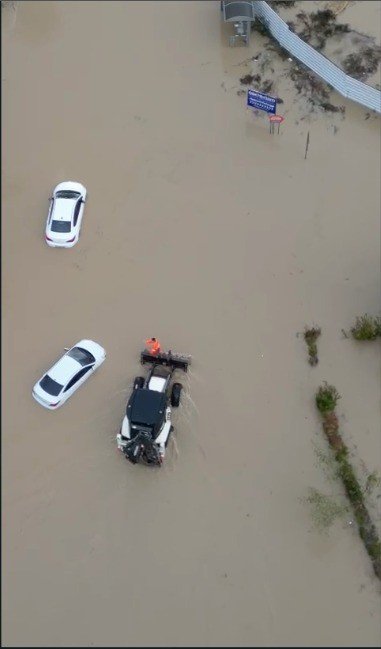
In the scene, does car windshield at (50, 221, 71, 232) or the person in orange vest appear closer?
the person in orange vest

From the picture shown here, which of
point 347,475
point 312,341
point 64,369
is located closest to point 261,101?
point 312,341

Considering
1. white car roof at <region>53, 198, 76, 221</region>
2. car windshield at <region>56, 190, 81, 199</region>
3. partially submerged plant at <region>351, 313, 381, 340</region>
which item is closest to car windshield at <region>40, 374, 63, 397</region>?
white car roof at <region>53, 198, 76, 221</region>

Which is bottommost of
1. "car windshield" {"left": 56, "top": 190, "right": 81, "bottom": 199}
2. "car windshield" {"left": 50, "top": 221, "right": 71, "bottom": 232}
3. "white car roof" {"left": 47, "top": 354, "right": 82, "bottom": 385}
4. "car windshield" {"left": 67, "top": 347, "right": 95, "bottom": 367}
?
"white car roof" {"left": 47, "top": 354, "right": 82, "bottom": 385}

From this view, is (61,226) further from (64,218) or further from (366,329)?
(366,329)

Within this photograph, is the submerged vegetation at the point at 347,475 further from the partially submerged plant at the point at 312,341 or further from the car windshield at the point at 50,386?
the car windshield at the point at 50,386

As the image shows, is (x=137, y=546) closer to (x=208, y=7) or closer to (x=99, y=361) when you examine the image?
(x=99, y=361)

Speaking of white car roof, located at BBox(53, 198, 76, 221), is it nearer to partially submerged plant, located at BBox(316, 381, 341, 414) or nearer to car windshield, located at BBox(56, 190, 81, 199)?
car windshield, located at BBox(56, 190, 81, 199)

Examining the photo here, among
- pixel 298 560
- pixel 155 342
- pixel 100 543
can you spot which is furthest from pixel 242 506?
pixel 155 342

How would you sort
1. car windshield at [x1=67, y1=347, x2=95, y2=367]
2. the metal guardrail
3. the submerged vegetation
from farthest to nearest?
the metal guardrail
car windshield at [x1=67, y1=347, x2=95, y2=367]
the submerged vegetation
